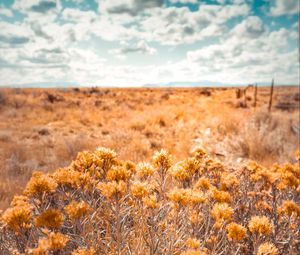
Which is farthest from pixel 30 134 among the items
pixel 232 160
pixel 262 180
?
pixel 262 180

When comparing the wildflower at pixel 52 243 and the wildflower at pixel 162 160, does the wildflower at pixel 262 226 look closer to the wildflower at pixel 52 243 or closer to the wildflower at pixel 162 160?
the wildflower at pixel 162 160

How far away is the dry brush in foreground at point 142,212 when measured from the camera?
187 cm

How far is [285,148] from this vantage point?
28.2 ft

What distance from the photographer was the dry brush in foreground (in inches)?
73.5

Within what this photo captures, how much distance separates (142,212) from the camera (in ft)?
6.95

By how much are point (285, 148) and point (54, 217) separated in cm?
832

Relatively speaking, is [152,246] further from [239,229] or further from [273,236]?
[273,236]

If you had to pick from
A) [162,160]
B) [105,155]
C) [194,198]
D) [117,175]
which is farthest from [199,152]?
[117,175]

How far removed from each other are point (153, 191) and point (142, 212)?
0.85m

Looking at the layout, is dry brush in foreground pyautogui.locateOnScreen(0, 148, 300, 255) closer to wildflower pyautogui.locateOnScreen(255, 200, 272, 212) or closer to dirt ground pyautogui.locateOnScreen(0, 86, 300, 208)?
wildflower pyautogui.locateOnScreen(255, 200, 272, 212)

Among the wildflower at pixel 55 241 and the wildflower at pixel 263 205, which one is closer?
the wildflower at pixel 55 241

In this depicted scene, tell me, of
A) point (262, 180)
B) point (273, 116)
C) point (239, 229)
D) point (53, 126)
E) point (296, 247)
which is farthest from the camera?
point (53, 126)

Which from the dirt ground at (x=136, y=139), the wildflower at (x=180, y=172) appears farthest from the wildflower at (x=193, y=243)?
the dirt ground at (x=136, y=139)

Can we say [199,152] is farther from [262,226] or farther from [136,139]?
[136,139]
